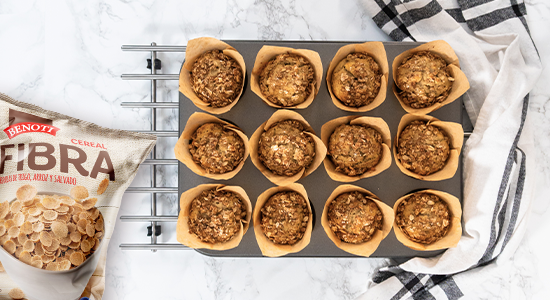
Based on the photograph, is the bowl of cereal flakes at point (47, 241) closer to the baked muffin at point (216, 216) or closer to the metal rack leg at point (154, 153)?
the metal rack leg at point (154, 153)

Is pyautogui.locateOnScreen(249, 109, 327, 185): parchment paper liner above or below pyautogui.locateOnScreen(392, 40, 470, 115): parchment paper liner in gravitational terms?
below

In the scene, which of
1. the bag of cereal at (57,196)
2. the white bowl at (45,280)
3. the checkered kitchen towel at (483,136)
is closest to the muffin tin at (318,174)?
the checkered kitchen towel at (483,136)

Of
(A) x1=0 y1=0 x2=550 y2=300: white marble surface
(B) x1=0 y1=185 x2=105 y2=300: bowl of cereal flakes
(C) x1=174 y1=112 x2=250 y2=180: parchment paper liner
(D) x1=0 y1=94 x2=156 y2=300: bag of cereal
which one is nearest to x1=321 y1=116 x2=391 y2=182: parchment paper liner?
(C) x1=174 y1=112 x2=250 y2=180: parchment paper liner

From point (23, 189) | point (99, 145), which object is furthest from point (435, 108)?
point (23, 189)

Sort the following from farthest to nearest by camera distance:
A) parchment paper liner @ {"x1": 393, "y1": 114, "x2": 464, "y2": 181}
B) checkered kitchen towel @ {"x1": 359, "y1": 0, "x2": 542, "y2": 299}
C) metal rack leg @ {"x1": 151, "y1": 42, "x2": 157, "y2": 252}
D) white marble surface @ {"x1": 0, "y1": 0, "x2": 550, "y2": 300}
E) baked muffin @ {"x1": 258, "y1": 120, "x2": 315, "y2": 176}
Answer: white marble surface @ {"x1": 0, "y1": 0, "x2": 550, "y2": 300} → metal rack leg @ {"x1": 151, "y1": 42, "x2": 157, "y2": 252} → checkered kitchen towel @ {"x1": 359, "y1": 0, "x2": 542, "y2": 299} → parchment paper liner @ {"x1": 393, "y1": 114, "x2": 464, "y2": 181} → baked muffin @ {"x1": 258, "y1": 120, "x2": 315, "y2": 176}

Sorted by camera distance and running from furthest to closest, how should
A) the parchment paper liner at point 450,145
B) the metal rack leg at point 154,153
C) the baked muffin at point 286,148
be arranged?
the metal rack leg at point 154,153 → the parchment paper liner at point 450,145 → the baked muffin at point 286,148

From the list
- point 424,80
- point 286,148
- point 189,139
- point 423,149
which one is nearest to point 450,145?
point 423,149

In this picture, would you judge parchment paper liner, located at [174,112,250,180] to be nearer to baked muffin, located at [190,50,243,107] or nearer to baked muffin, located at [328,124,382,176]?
baked muffin, located at [190,50,243,107]

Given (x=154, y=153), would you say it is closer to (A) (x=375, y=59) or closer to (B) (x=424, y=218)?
(A) (x=375, y=59)

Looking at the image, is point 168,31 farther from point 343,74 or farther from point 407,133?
point 407,133
